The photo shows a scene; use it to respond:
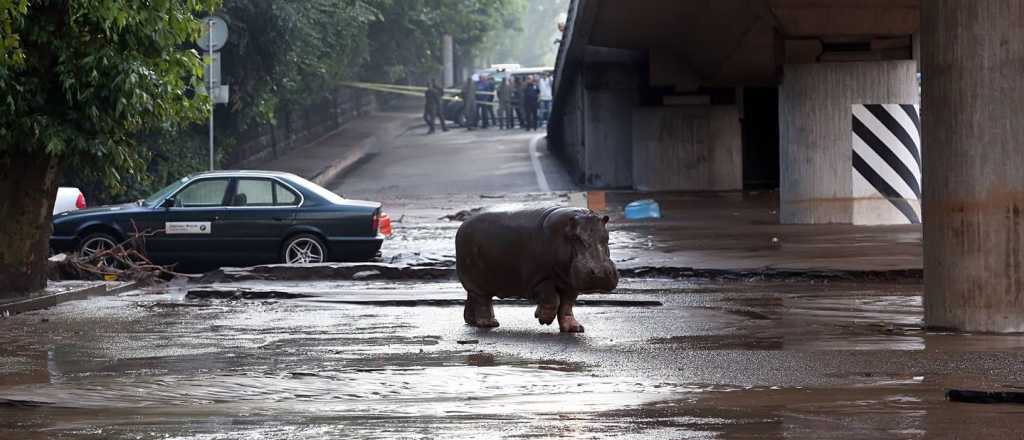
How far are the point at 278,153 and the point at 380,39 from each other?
512 inches

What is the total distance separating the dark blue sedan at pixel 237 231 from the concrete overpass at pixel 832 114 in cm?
728

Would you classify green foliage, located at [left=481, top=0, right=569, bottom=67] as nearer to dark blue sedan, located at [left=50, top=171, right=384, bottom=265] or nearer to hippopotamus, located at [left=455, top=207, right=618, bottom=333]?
dark blue sedan, located at [left=50, top=171, right=384, bottom=265]

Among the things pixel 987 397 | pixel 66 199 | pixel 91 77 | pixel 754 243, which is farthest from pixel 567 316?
pixel 66 199

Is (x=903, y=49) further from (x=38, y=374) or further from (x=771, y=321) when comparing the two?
(x=38, y=374)

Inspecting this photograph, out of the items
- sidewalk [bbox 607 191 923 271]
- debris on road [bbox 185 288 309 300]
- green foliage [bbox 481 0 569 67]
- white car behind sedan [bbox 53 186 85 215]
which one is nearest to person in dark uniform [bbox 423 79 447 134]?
sidewalk [bbox 607 191 923 271]

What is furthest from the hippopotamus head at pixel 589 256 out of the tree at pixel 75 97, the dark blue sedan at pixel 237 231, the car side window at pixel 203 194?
the car side window at pixel 203 194

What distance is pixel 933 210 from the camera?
40.4 feet

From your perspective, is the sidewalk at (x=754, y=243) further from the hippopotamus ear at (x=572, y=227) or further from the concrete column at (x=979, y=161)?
the hippopotamus ear at (x=572, y=227)

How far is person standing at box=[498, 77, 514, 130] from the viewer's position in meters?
58.2

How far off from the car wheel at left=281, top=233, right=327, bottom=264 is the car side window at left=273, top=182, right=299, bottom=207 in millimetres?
429

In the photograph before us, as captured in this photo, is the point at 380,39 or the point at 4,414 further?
the point at 380,39

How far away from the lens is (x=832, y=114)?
24.1 meters

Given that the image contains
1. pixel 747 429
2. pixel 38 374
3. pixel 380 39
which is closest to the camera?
pixel 747 429

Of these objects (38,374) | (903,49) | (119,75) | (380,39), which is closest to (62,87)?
(119,75)
